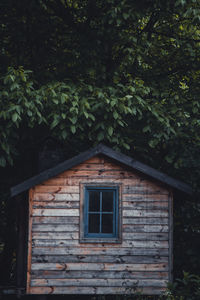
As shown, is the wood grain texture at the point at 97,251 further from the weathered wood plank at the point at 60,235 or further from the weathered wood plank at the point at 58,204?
the weathered wood plank at the point at 58,204

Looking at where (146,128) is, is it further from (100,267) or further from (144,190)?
(100,267)

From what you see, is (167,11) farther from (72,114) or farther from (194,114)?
(72,114)

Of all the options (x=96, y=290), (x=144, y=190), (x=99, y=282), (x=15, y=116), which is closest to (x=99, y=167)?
(x=144, y=190)

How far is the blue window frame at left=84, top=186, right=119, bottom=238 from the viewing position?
11.0 m

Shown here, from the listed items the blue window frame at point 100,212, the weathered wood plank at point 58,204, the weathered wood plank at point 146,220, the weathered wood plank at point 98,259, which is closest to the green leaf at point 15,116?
the weathered wood plank at point 58,204

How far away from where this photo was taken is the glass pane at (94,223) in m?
11.0

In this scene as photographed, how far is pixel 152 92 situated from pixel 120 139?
6.44 ft

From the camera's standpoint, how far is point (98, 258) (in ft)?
36.1

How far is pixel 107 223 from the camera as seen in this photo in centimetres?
1110

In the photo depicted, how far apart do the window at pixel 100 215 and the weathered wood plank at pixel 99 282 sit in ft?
3.11

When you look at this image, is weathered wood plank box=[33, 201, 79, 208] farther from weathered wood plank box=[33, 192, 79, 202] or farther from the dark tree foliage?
the dark tree foliage

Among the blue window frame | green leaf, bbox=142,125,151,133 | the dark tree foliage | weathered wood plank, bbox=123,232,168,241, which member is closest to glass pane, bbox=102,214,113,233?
the blue window frame

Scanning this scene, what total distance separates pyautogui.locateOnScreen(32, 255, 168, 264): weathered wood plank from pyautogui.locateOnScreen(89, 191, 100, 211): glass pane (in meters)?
1.11

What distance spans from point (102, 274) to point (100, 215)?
4.48 feet
